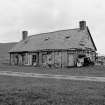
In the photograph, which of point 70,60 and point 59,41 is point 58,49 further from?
point 70,60

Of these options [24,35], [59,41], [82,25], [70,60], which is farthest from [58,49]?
[24,35]

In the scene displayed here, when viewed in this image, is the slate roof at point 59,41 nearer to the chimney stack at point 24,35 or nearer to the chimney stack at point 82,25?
the chimney stack at point 82,25

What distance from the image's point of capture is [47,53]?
112 feet

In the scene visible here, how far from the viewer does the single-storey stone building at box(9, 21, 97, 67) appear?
31.8m

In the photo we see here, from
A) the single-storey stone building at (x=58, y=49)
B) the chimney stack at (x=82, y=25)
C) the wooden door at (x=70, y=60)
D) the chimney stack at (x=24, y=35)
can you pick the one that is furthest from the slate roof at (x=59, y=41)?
the chimney stack at (x=24, y=35)

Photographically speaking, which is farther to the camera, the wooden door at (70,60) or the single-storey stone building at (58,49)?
the single-storey stone building at (58,49)

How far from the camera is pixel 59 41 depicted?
33969 mm

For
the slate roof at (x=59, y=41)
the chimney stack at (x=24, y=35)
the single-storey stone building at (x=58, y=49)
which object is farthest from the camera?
the chimney stack at (x=24, y=35)

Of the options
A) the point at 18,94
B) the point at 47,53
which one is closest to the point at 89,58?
the point at 47,53

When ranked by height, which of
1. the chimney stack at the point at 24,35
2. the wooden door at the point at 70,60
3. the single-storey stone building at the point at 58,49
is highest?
the chimney stack at the point at 24,35

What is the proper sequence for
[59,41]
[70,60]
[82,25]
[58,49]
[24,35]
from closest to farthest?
1. [70,60]
2. [58,49]
3. [82,25]
4. [59,41]
5. [24,35]

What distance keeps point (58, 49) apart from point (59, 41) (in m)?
2.01

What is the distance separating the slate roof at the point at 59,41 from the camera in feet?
106

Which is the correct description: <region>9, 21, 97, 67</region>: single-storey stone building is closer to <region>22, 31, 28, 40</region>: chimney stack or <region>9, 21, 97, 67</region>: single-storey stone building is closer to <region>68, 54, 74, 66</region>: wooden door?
<region>68, 54, 74, 66</region>: wooden door
